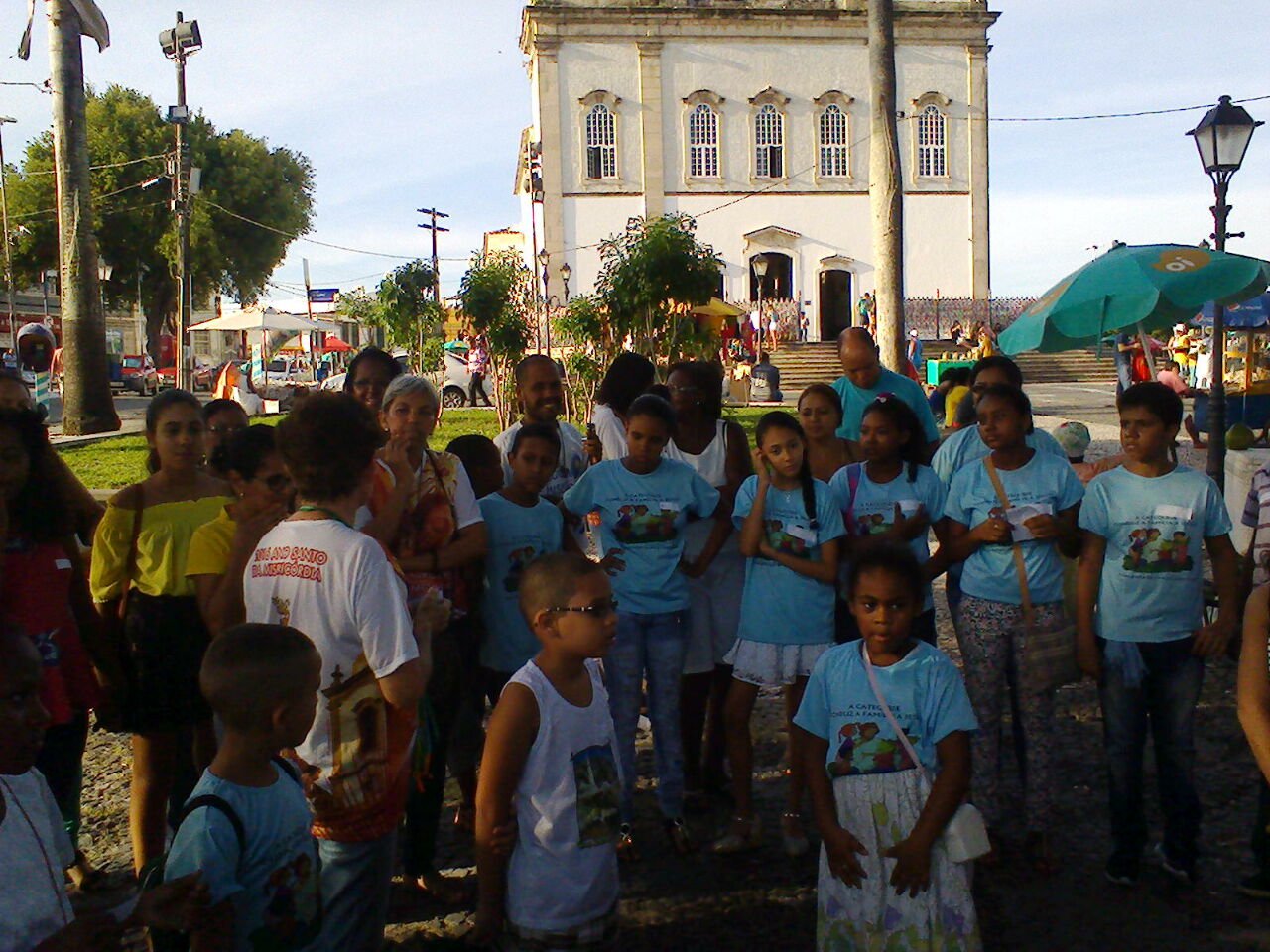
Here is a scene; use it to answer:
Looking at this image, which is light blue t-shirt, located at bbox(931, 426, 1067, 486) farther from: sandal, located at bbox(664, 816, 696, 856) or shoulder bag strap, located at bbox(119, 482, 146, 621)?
shoulder bag strap, located at bbox(119, 482, 146, 621)

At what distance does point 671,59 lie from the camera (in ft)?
139

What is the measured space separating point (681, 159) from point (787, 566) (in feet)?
132

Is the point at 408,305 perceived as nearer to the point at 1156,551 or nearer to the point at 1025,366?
the point at 1156,551

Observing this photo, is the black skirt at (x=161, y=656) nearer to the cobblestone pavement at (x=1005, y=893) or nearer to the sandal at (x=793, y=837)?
the cobblestone pavement at (x=1005, y=893)

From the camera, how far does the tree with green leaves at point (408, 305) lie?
21.0m

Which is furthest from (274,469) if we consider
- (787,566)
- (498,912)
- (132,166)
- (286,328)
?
(132,166)

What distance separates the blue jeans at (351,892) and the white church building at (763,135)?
38.7m

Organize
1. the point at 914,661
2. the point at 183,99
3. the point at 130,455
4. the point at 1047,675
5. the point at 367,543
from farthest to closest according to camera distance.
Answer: the point at 183,99 < the point at 130,455 < the point at 1047,675 < the point at 914,661 < the point at 367,543

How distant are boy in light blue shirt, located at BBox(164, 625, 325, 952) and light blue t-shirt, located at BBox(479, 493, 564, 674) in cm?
185

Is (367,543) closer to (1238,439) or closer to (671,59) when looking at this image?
(1238,439)

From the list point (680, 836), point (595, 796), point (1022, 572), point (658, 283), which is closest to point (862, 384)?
point (1022, 572)

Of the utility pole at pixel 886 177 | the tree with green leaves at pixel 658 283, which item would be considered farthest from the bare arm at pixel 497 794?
the tree with green leaves at pixel 658 283

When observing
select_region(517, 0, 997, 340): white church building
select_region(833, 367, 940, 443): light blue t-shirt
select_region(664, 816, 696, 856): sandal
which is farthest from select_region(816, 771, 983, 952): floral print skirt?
select_region(517, 0, 997, 340): white church building

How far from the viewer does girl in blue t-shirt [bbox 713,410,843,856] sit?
4527 mm
